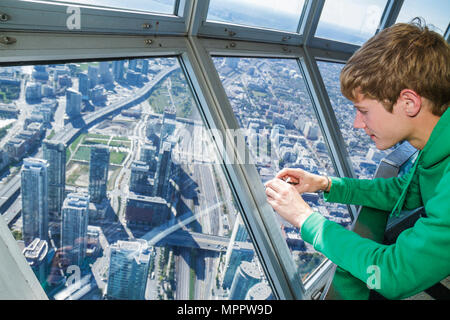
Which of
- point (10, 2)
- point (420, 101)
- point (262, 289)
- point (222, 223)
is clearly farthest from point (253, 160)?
point (10, 2)

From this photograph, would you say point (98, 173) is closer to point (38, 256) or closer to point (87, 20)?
point (38, 256)

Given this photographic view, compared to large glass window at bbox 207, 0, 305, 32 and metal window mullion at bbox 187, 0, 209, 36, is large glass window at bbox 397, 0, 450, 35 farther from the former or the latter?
metal window mullion at bbox 187, 0, 209, 36

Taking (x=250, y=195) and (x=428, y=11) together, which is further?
(x=428, y=11)

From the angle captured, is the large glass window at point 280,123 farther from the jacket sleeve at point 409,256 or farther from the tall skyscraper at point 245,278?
the jacket sleeve at point 409,256

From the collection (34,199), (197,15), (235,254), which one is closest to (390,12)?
(197,15)

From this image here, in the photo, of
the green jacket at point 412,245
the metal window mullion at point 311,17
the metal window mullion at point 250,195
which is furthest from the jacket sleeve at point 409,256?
the metal window mullion at point 311,17

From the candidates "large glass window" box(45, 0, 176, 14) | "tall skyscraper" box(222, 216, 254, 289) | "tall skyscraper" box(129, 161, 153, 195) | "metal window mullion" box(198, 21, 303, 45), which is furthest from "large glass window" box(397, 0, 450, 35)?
"tall skyscraper" box(129, 161, 153, 195)
